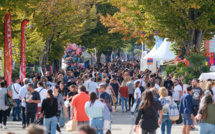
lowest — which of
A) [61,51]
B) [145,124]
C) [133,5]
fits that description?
[145,124]

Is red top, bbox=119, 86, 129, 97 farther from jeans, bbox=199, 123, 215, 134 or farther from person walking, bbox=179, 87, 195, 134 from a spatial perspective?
jeans, bbox=199, 123, 215, 134

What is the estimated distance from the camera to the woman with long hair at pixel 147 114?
9328mm

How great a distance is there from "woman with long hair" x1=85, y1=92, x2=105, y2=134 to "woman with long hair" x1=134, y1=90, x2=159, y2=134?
0.81 m

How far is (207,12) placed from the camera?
24.0 m

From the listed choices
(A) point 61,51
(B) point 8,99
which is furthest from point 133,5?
(B) point 8,99

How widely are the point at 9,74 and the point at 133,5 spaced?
10.7 m

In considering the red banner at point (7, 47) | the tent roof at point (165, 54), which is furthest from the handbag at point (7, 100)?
the tent roof at point (165, 54)

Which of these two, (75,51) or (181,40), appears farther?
(75,51)

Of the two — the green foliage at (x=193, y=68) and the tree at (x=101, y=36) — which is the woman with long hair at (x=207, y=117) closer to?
the green foliage at (x=193, y=68)

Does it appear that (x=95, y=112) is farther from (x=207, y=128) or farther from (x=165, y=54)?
(x=165, y=54)

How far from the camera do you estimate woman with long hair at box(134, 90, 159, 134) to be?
9328 millimetres

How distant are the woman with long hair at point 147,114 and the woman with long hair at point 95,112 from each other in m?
0.81

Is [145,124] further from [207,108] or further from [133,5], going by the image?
[133,5]

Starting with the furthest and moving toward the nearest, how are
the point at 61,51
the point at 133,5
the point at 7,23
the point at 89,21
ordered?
the point at 89,21 → the point at 61,51 → the point at 133,5 → the point at 7,23
